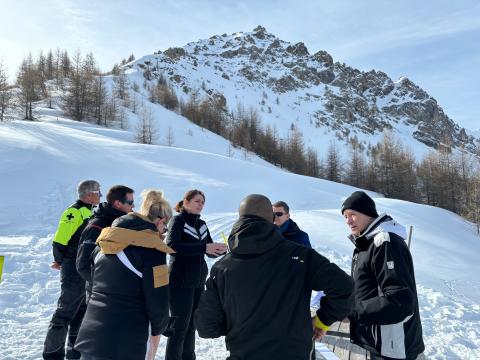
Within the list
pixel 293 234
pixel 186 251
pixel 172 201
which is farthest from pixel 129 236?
pixel 172 201

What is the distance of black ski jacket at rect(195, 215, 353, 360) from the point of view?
2094 mm

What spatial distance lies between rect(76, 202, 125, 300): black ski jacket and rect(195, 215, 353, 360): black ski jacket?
177cm

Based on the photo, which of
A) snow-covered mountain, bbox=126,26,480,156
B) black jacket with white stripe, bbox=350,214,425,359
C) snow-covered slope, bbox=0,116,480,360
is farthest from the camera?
snow-covered mountain, bbox=126,26,480,156

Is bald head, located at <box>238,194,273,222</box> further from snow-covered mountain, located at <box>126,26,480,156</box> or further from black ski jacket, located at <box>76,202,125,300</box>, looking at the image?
snow-covered mountain, located at <box>126,26,480,156</box>

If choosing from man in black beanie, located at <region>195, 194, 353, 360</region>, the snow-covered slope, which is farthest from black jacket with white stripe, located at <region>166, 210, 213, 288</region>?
man in black beanie, located at <region>195, 194, 353, 360</region>

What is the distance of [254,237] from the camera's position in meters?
2.11

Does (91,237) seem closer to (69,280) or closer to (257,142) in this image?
(69,280)

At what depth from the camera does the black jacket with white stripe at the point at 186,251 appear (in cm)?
380

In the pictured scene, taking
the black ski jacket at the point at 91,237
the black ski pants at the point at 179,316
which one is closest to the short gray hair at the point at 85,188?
the black ski jacket at the point at 91,237

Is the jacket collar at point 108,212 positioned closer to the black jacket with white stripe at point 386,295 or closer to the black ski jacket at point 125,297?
the black ski jacket at point 125,297

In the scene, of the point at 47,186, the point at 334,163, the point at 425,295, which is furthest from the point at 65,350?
the point at 334,163

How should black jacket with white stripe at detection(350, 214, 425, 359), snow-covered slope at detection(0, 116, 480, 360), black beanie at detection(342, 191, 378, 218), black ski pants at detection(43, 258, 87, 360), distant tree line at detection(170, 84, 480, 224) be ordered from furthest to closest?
distant tree line at detection(170, 84, 480, 224) → snow-covered slope at detection(0, 116, 480, 360) → black ski pants at detection(43, 258, 87, 360) → black beanie at detection(342, 191, 378, 218) → black jacket with white stripe at detection(350, 214, 425, 359)

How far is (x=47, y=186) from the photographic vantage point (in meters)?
15.4

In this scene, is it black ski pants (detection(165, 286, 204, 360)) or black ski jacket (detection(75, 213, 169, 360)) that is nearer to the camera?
black ski jacket (detection(75, 213, 169, 360))
